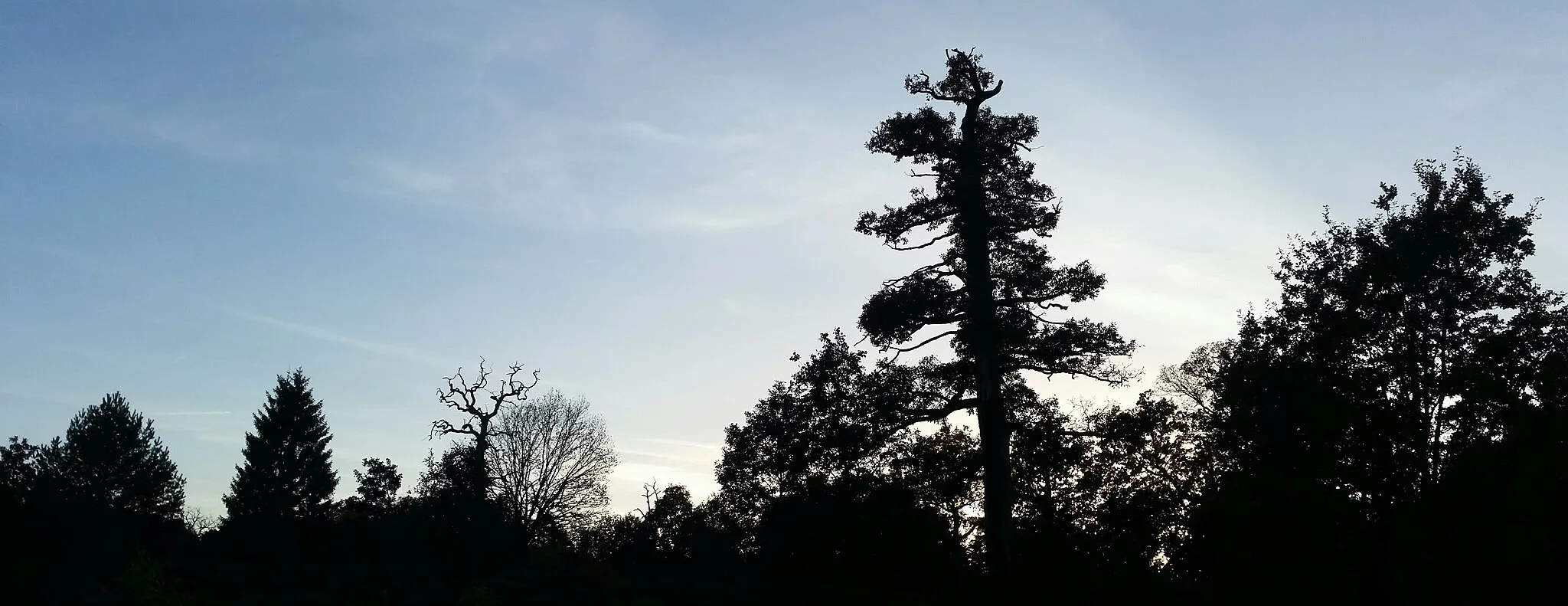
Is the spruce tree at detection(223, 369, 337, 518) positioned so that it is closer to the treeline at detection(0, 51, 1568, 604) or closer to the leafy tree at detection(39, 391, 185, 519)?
the leafy tree at detection(39, 391, 185, 519)

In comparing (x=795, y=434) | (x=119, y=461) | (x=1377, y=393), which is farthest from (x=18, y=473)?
(x=1377, y=393)

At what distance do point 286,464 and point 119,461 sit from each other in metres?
11.4

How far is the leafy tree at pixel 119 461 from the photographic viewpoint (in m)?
76.2

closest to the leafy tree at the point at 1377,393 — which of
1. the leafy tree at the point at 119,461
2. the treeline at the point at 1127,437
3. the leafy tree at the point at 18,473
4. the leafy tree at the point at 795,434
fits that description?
the treeline at the point at 1127,437

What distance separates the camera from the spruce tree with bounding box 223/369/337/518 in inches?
3078

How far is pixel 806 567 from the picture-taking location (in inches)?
1577

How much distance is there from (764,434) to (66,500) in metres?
35.8

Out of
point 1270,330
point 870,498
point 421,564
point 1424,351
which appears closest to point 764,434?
point 870,498

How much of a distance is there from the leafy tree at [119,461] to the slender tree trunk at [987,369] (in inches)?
2688

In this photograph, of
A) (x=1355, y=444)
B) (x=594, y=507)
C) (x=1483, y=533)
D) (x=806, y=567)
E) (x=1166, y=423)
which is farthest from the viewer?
(x=594, y=507)

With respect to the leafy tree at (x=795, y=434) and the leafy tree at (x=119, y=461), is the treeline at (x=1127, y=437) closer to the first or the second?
the leafy tree at (x=795, y=434)

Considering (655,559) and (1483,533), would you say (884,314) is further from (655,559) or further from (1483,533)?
(655,559)

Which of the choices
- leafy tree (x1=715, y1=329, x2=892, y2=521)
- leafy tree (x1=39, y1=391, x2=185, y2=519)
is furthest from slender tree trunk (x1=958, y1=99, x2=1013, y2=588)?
leafy tree (x1=39, y1=391, x2=185, y2=519)

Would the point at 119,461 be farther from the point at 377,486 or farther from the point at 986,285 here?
the point at 986,285
